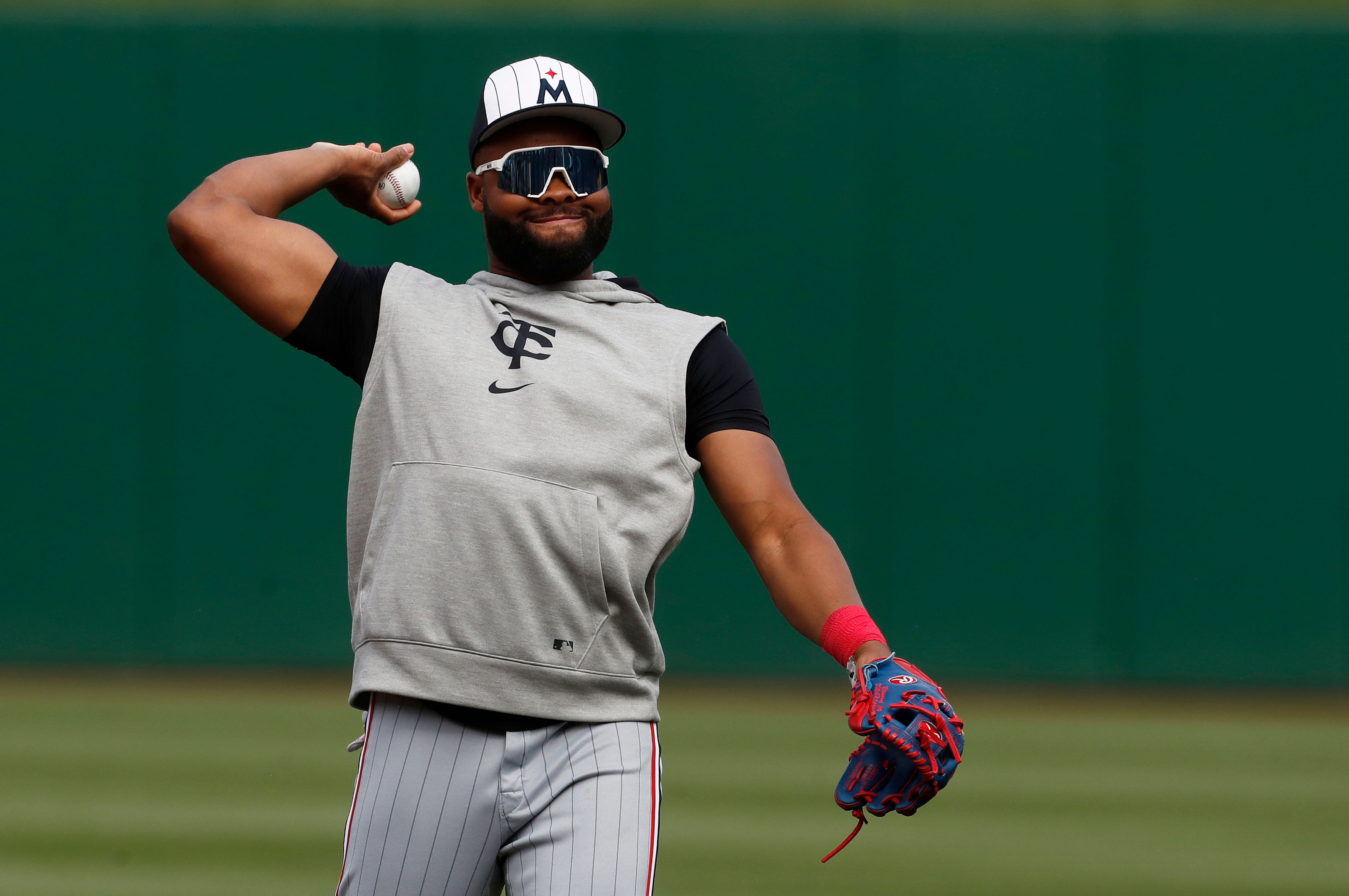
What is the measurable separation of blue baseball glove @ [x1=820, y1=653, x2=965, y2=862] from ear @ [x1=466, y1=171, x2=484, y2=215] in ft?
4.04

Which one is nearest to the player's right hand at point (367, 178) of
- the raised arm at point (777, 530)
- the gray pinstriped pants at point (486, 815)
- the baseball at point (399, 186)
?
the baseball at point (399, 186)

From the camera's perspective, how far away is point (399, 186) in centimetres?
361

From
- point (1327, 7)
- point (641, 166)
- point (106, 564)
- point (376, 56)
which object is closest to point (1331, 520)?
point (1327, 7)

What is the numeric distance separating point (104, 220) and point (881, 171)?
5004 millimetres

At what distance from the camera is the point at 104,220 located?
10625mm

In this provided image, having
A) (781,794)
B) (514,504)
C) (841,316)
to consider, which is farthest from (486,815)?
(841,316)

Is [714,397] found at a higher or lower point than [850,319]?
lower

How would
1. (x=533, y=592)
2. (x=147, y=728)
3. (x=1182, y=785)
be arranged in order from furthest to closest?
(x=147, y=728) < (x=1182, y=785) < (x=533, y=592)

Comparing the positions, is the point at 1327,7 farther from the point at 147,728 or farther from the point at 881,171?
the point at 147,728

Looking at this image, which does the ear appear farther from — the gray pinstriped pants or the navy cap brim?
the gray pinstriped pants

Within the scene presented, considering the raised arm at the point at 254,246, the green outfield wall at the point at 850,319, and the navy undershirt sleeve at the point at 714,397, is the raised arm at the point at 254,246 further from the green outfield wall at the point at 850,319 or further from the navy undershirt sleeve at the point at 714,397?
the green outfield wall at the point at 850,319

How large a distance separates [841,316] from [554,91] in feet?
24.1

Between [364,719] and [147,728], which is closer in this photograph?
[364,719]

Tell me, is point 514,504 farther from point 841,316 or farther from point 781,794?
point 841,316
